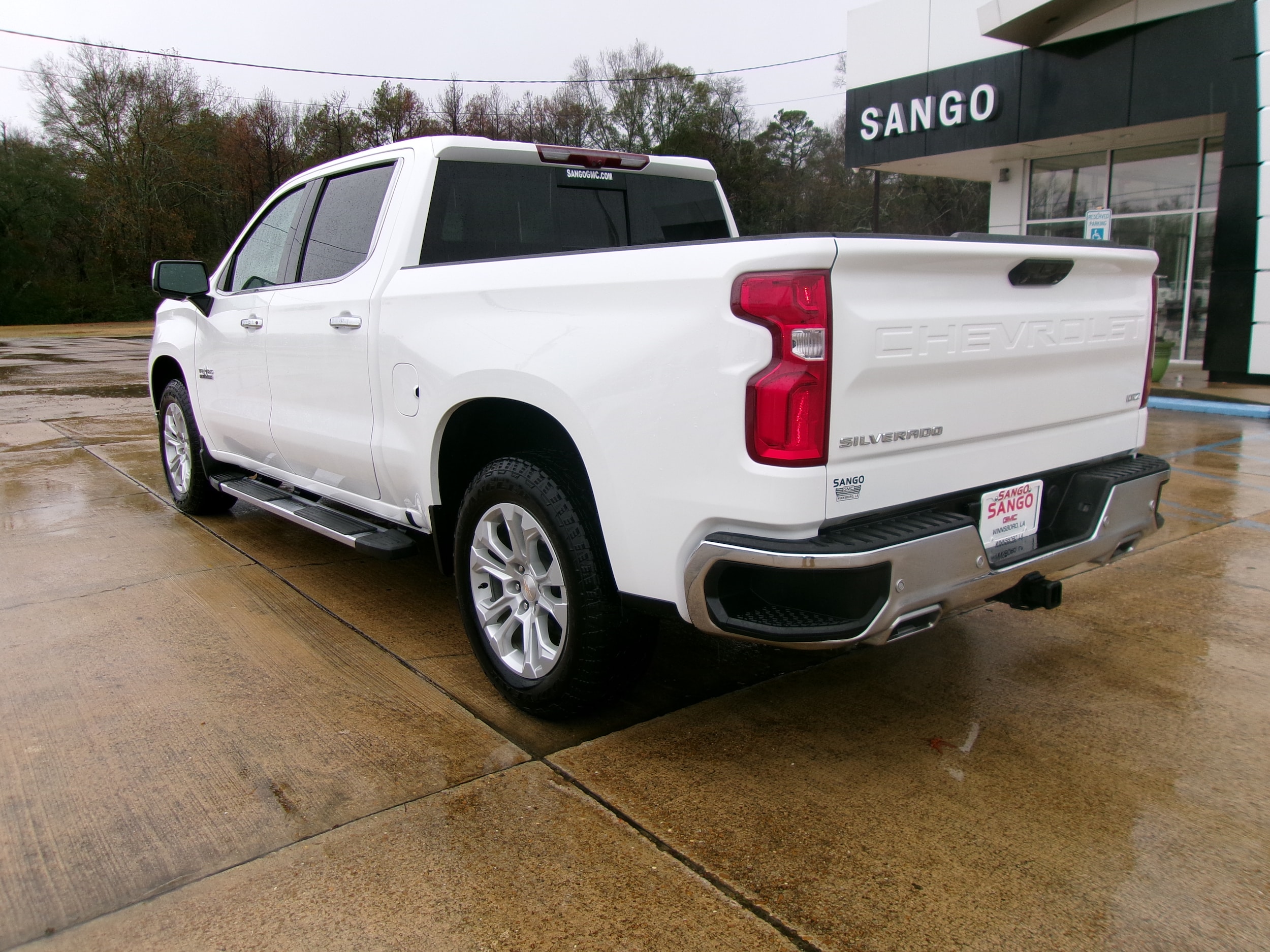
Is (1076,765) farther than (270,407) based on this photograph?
No

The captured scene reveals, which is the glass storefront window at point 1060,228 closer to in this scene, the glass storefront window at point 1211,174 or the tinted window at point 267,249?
the glass storefront window at point 1211,174

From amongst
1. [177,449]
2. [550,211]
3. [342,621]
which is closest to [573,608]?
[342,621]

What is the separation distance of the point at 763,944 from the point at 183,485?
5248 mm

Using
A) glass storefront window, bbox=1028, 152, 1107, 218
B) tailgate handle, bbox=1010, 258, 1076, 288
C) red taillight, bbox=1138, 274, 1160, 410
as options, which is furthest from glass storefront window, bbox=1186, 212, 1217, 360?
tailgate handle, bbox=1010, 258, 1076, 288

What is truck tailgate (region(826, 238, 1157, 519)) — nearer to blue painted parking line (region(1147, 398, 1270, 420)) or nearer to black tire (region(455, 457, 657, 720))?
black tire (region(455, 457, 657, 720))

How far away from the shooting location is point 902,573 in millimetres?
2531

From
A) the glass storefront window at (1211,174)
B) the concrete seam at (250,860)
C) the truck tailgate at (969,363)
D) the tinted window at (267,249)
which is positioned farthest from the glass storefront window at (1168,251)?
the concrete seam at (250,860)

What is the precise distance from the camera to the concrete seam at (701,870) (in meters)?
2.23

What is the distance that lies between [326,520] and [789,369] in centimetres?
270

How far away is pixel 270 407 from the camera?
479 cm

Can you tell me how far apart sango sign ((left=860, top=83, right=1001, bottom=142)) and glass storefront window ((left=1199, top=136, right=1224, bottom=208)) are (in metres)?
3.17

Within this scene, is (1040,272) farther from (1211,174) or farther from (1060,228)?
(1060,228)

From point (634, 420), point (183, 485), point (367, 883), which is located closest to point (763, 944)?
point (367, 883)

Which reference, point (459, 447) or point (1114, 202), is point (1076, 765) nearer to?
point (459, 447)
